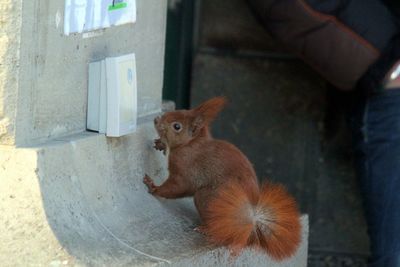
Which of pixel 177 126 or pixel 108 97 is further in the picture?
pixel 177 126

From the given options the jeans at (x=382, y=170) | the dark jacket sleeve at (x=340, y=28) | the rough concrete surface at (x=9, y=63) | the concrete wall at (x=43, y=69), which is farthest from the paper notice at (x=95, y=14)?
the jeans at (x=382, y=170)

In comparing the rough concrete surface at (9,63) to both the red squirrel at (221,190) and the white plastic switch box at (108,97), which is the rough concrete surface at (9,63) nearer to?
the white plastic switch box at (108,97)

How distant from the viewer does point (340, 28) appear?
3910 mm

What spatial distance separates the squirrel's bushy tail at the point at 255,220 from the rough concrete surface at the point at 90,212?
0.09 meters

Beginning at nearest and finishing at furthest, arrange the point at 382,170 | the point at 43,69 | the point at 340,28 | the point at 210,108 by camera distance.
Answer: the point at 43,69
the point at 210,108
the point at 340,28
the point at 382,170

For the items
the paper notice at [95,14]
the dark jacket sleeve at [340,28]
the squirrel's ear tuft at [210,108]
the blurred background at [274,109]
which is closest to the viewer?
the paper notice at [95,14]

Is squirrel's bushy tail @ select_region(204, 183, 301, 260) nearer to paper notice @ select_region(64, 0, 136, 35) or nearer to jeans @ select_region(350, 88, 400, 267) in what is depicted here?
paper notice @ select_region(64, 0, 136, 35)

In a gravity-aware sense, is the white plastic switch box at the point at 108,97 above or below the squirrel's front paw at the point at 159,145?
above

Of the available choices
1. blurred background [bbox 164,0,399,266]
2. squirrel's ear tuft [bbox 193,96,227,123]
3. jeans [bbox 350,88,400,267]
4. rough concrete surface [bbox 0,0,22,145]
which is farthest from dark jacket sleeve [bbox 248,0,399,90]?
rough concrete surface [bbox 0,0,22,145]

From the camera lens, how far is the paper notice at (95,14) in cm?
295

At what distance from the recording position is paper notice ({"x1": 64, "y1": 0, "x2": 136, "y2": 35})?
2.95 meters

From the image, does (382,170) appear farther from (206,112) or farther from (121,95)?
(121,95)

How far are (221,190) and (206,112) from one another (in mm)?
301

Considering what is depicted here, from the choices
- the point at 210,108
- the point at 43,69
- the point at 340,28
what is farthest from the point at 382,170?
the point at 43,69
